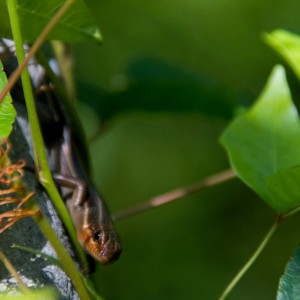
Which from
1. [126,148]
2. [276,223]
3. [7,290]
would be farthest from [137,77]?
[126,148]

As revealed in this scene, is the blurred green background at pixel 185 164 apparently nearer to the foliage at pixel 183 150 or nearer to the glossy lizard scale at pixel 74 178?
Answer: the foliage at pixel 183 150

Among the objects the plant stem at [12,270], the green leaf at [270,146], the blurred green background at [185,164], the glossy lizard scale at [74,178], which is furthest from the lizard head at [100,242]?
the blurred green background at [185,164]

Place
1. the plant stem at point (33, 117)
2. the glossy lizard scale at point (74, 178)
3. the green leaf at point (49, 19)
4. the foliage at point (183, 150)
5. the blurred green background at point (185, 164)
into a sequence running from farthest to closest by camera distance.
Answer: the blurred green background at point (185, 164) < the glossy lizard scale at point (74, 178) < the foliage at point (183, 150) < the green leaf at point (49, 19) < the plant stem at point (33, 117)

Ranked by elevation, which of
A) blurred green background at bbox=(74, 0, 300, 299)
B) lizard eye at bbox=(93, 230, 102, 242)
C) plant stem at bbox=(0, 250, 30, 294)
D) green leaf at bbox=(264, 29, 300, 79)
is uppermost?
green leaf at bbox=(264, 29, 300, 79)

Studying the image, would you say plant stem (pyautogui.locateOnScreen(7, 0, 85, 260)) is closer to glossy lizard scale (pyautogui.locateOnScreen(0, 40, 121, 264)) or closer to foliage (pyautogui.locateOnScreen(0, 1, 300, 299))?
foliage (pyautogui.locateOnScreen(0, 1, 300, 299))

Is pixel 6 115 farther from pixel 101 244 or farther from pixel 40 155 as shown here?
pixel 101 244

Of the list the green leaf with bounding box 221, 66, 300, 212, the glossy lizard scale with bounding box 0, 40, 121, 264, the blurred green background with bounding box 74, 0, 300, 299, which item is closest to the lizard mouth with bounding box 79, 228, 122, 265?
the glossy lizard scale with bounding box 0, 40, 121, 264
